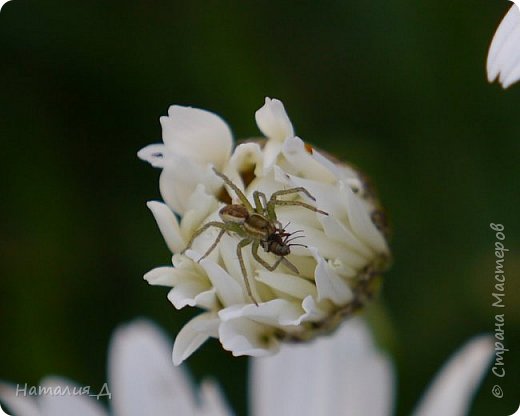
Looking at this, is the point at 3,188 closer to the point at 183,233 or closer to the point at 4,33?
the point at 4,33

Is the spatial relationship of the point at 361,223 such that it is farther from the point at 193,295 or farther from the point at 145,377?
the point at 145,377

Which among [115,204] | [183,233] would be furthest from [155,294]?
[183,233]

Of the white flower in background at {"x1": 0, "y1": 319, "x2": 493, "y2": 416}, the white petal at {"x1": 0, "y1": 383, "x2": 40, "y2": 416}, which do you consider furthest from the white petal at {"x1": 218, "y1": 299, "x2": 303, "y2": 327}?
the white petal at {"x1": 0, "y1": 383, "x2": 40, "y2": 416}

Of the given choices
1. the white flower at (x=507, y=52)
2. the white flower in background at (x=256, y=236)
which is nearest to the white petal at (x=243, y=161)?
the white flower in background at (x=256, y=236)

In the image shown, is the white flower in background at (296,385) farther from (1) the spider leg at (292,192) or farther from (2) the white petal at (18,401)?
(1) the spider leg at (292,192)

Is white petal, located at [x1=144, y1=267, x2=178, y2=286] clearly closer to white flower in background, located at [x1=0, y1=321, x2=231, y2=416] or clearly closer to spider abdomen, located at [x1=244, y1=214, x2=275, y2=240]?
spider abdomen, located at [x1=244, y1=214, x2=275, y2=240]

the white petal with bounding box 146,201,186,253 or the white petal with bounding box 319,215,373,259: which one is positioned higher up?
the white petal with bounding box 146,201,186,253

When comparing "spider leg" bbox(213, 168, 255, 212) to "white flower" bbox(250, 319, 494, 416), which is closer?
"spider leg" bbox(213, 168, 255, 212)
